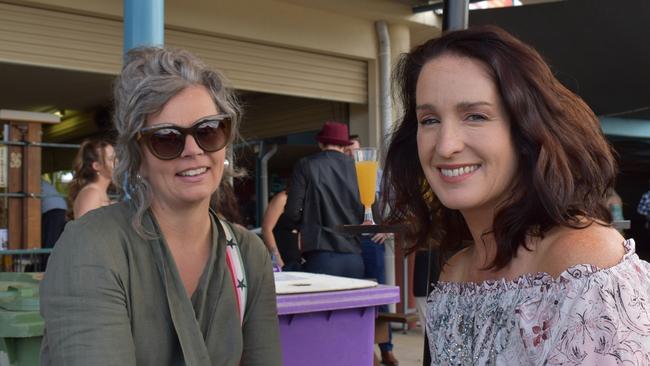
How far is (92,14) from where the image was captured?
287 inches

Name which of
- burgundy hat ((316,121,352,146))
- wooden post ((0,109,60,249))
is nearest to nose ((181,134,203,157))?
burgundy hat ((316,121,352,146))

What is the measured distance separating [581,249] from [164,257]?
41.4 inches

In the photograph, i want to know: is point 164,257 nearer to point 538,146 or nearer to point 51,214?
point 538,146

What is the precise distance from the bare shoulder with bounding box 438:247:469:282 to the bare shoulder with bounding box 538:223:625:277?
43 cm

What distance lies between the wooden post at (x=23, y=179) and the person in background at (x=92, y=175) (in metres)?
1.71

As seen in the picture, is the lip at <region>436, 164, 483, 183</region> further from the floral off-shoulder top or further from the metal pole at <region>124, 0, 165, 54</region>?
the metal pole at <region>124, 0, 165, 54</region>

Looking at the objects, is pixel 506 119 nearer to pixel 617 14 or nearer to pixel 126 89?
pixel 126 89

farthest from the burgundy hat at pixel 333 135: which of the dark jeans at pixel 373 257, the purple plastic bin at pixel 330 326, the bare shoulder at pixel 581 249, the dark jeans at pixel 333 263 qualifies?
the bare shoulder at pixel 581 249

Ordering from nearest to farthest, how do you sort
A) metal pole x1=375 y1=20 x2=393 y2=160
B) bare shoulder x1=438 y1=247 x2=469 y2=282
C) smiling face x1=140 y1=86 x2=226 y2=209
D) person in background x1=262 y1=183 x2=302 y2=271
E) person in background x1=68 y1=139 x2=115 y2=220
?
1. bare shoulder x1=438 y1=247 x2=469 y2=282
2. smiling face x1=140 y1=86 x2=226 y2=209
3. person in background x1=68 y1=139 x2=115 y2=220
4. person in background x1=262 y1=183 x2=302 y2=271
5. metal pole x1=375 y1=20 x2=393 y2=160

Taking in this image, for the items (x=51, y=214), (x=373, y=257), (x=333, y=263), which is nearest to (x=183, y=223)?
(x=333, y=263)

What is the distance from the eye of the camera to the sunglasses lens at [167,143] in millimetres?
1863

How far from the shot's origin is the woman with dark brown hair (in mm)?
1226

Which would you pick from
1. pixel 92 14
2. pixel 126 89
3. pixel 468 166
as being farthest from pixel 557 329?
pixel 92 14

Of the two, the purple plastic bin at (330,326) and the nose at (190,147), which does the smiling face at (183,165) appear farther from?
the purple plastic bin at (330,326)
